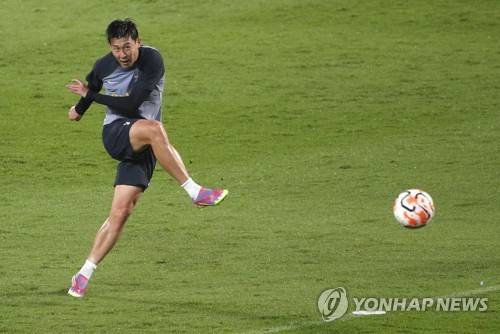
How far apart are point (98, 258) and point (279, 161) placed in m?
6.88

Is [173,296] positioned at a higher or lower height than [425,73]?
lower

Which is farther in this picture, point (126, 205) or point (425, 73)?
point (425, 73)

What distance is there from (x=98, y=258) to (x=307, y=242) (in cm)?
286

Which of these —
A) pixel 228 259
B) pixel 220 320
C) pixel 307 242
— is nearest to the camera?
pixel 220 320

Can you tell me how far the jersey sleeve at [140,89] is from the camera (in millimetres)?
9125

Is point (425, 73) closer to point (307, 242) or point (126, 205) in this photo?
point (307, 242)

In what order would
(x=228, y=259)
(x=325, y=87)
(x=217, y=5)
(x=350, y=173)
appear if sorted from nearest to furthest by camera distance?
1. (x=228, y=259)
2. (x=350, y=173)
3. (x=325, y=87)
4. (x=217, y=5)

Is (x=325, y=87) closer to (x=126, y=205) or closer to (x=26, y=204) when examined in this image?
(x=26, y=204)

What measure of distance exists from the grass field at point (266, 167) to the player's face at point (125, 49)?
1.87m

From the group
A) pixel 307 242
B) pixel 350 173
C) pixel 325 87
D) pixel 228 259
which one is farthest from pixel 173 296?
pixel 325 87

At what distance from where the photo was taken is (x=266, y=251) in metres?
11.0

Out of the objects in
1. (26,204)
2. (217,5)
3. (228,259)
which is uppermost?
(217,5)
